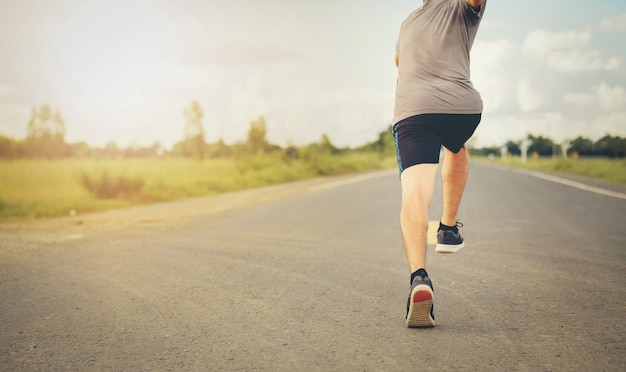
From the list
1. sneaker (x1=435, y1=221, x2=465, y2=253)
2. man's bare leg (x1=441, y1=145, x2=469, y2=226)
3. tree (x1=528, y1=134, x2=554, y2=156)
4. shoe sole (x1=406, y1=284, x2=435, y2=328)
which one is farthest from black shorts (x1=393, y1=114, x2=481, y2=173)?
tree (x1=528, y1=134, x2=554, y2=156)

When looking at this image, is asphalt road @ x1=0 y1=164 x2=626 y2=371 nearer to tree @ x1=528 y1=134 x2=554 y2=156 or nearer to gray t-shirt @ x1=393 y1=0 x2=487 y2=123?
gray t-shirt @ x1=393 y1=0 x2=487 y2=123

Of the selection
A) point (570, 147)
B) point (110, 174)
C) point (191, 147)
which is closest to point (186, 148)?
point (191, 147)

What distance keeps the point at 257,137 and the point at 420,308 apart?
29.5m

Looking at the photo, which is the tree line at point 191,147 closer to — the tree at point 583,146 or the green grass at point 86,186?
the green grass at point 86,186

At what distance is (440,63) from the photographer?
3256 millimetres

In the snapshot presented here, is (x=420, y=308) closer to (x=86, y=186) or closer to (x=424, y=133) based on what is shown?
(x=424, y=133)

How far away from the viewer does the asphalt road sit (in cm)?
270

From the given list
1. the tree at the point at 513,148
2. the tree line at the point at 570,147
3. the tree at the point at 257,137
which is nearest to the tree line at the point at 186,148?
the tree at the point at 257,137

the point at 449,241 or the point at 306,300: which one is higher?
the point at 449,241

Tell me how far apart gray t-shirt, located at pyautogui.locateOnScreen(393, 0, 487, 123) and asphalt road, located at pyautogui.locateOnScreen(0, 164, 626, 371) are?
1.26 m

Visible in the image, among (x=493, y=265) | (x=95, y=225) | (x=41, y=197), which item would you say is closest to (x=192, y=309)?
(x=493, y=265)

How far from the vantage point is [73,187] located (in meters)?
15.5

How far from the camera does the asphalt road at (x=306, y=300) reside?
2.70 metres

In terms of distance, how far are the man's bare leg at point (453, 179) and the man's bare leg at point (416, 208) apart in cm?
74
